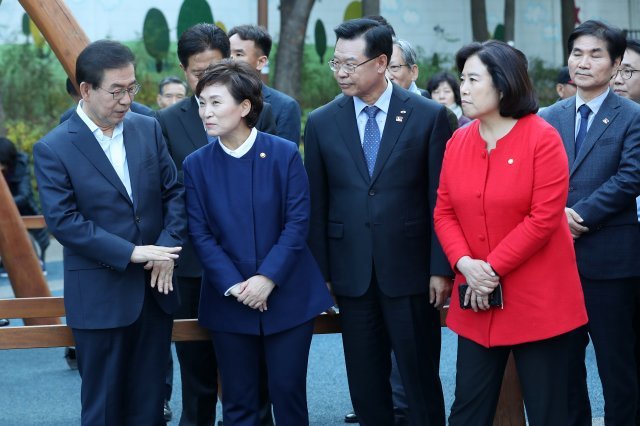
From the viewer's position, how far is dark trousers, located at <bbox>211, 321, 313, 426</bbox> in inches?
176

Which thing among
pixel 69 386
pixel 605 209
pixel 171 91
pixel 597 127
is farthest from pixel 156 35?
pixel 605 209

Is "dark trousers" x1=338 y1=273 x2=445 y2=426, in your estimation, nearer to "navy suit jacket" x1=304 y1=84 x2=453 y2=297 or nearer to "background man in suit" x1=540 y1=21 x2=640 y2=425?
"navy suit jacket" x1=304 y1=84 x2=453 y2=297

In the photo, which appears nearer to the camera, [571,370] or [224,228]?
[224,228]

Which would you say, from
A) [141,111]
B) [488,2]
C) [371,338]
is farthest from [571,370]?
[488,2]

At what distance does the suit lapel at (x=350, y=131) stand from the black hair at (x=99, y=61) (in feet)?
3.11

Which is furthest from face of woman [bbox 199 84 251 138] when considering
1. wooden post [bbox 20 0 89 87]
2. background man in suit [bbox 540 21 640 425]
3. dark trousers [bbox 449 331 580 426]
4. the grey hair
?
the grey hair

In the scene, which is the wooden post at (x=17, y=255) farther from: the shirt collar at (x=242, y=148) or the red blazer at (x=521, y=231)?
the red blazer at (x=521, y=231)

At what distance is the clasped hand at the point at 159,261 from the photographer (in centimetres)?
425

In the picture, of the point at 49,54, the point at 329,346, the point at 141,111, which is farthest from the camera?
the point at 49,54

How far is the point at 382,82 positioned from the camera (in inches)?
185

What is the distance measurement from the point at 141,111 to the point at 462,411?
9.78 feet

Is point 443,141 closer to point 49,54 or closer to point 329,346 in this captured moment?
point 329,346

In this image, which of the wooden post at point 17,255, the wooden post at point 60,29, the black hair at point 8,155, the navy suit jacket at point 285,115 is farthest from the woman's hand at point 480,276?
the black hair at point 8,155

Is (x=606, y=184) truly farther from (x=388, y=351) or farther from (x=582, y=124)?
(x=388, y=351)
